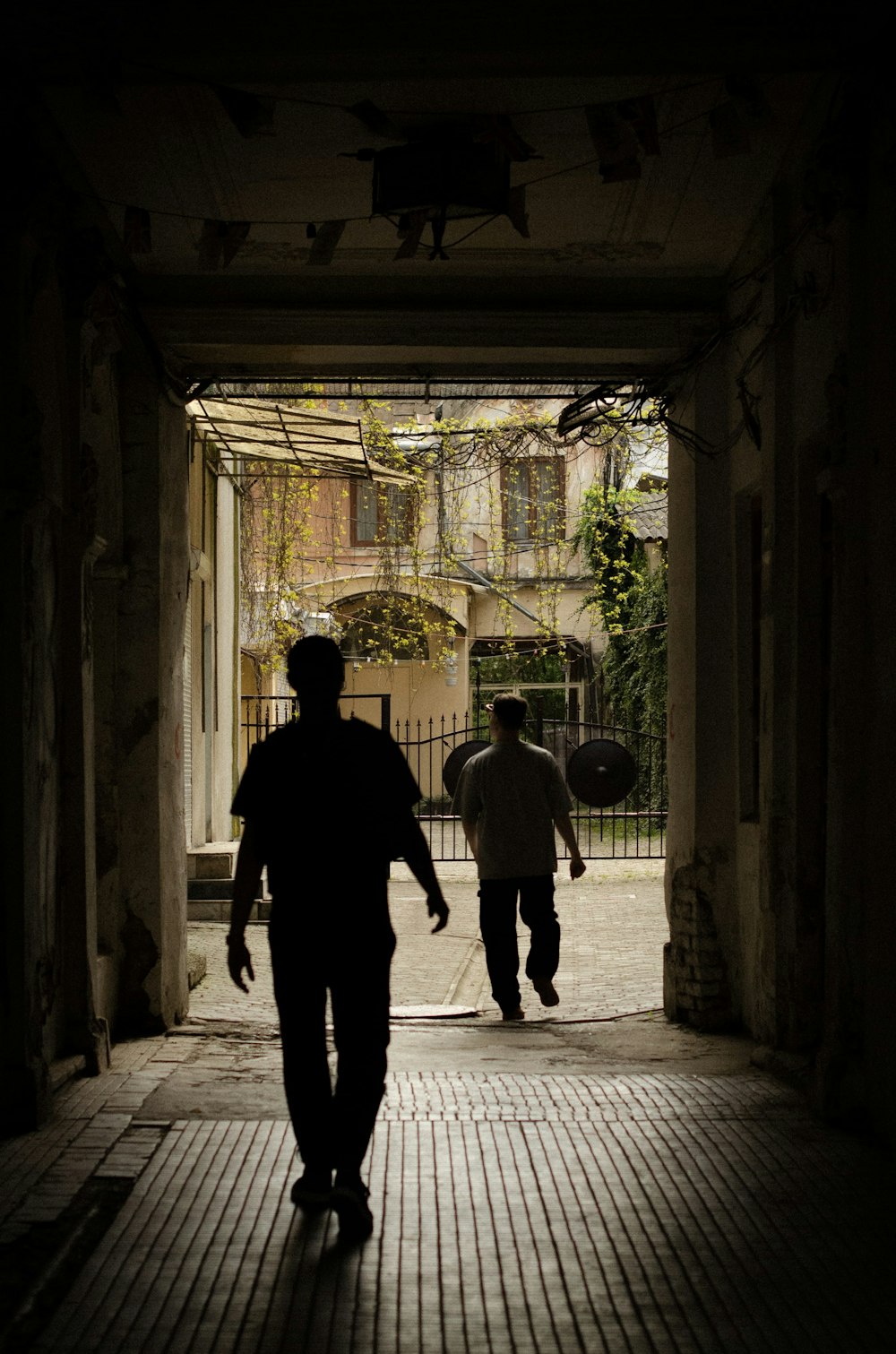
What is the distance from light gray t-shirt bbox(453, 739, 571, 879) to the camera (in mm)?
7898

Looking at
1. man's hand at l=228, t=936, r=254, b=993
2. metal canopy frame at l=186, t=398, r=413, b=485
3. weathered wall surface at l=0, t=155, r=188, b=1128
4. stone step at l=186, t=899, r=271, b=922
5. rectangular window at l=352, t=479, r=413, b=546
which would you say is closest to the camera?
man's hand at l=228, t=936, r=254, b=993

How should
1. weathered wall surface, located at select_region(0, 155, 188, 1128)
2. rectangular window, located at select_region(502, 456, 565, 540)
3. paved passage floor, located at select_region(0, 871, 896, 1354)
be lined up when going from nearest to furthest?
paved passage floor, located at select_region(0, 871, 896, 1354), weathered wall surface, located at select_region(0, 155, 188, 1128), rectangular window, located at select_region(502, 456, 565, 540)

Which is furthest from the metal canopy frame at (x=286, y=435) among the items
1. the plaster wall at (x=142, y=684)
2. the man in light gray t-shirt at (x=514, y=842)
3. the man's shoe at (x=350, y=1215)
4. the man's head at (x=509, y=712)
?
the man's shoe at (x=350, y=1215)

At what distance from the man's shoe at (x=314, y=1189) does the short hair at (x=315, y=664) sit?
4.74 feet

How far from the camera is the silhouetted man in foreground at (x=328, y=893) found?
411 cm

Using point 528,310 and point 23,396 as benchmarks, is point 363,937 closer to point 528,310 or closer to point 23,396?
point 23,396

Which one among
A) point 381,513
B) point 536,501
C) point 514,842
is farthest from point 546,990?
point 536,501

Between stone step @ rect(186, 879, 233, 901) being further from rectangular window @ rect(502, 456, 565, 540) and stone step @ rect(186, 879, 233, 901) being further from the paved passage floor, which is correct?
rectangular window @ rect(502, 456, 565, 540)

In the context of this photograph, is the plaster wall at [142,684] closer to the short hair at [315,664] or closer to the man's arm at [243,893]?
the man's arm at [243,893]

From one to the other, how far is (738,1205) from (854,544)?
2306mm

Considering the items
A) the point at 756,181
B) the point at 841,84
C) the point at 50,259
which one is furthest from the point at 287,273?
the point at 841,84

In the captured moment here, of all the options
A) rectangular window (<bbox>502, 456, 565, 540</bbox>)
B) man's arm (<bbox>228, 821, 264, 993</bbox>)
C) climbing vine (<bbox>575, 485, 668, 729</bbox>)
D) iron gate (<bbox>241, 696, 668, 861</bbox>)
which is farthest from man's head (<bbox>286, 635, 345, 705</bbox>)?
rectangular window (<bbox>502, 456, 565, 540</bbox>)

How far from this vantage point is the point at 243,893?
14.3 ft

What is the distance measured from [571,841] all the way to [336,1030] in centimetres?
418
